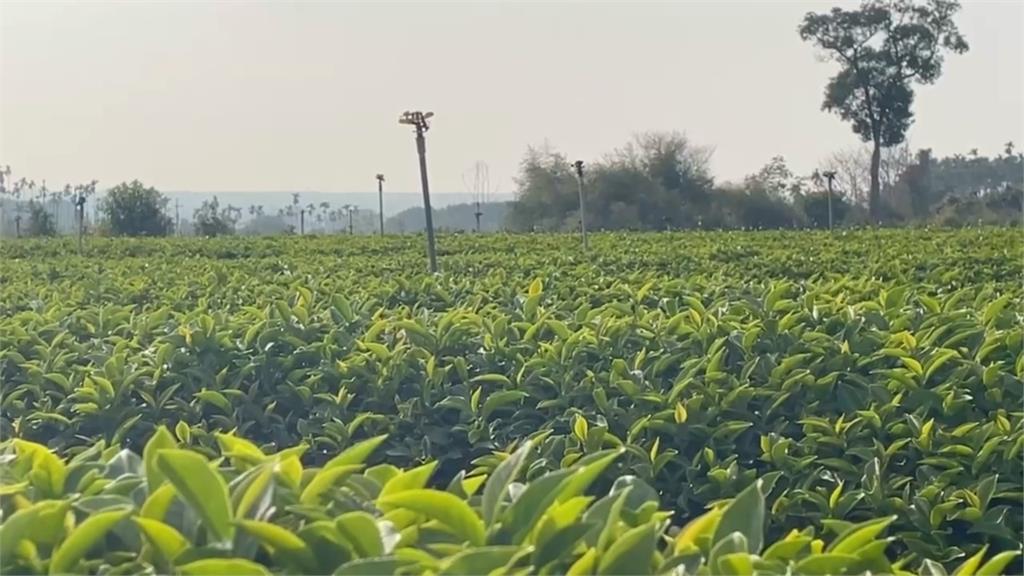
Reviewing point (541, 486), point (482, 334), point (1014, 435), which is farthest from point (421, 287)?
point (541, 486)

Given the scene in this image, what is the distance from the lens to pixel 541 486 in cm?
136

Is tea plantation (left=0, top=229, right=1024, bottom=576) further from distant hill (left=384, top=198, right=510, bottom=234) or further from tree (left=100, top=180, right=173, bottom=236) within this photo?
distant hill (left=384, top=198, right=510, bottom=234)

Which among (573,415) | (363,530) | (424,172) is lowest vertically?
(573,415)

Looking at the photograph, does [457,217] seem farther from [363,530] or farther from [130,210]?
[363,530]

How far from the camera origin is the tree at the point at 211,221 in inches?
1237

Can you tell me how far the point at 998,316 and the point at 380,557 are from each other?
2976mm

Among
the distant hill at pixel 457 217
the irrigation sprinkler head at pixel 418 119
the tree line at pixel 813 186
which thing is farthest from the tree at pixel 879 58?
the irrigation sprinkler head at pixel 418 119

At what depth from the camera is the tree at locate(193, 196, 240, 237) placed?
31.4 metres

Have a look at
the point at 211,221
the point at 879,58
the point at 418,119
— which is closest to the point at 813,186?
the point at 879,58

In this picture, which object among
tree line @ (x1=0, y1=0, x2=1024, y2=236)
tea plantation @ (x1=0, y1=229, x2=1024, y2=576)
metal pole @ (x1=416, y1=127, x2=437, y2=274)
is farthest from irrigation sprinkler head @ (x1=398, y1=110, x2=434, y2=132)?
tree line @ (x1=0, y1=0, x2=1024, y2=236)

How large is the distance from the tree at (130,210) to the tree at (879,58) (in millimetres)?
18264

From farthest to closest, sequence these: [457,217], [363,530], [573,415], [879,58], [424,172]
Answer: [457,217] < [879,58] < [424,172] < [573,415] < [363,530]

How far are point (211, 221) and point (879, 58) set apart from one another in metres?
19.0

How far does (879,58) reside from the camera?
2802 centimetres
